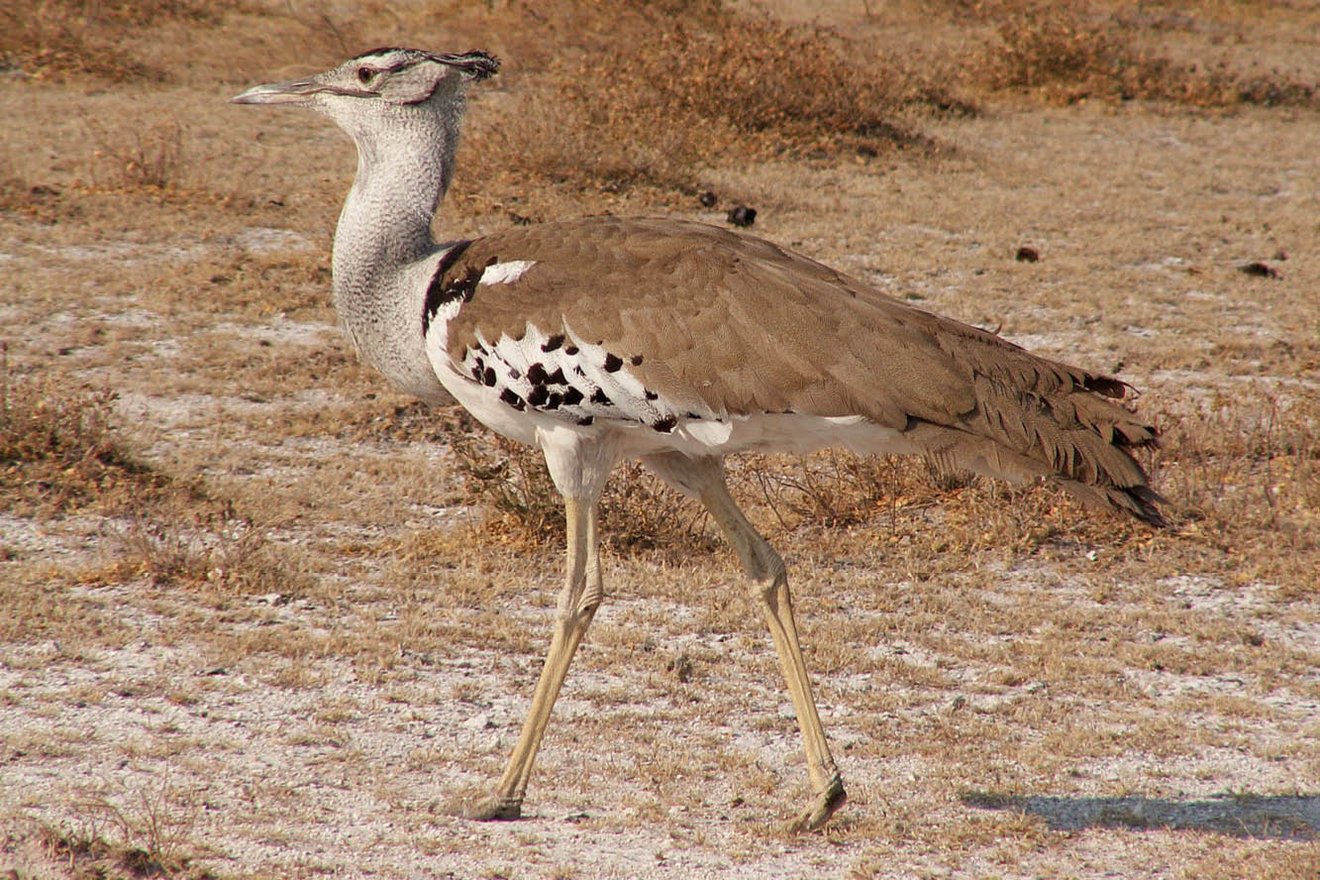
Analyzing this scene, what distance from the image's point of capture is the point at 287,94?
417 cm

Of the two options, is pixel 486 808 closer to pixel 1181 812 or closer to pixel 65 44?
pixel 1181 812

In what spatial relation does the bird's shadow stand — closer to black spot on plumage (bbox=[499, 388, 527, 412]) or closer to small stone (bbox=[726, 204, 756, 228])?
black spot on plumage (bbox=[499, 388, 527, 412])

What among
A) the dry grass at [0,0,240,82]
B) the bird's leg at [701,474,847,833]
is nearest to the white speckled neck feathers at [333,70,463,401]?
the bird's leg at [701,474,847,833]

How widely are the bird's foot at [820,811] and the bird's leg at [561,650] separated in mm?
707

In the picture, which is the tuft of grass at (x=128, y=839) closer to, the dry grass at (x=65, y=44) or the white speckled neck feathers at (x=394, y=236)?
the white speckled neck feathers at (x=394, y=236)

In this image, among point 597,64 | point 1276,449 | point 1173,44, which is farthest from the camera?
point 1173,44

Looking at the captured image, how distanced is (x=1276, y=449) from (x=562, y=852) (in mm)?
4075

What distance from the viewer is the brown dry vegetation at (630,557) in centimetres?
387

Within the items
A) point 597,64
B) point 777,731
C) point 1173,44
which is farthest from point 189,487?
point 1173,44

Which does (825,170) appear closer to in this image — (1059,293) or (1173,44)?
(1059,293)

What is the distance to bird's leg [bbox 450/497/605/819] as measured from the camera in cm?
384

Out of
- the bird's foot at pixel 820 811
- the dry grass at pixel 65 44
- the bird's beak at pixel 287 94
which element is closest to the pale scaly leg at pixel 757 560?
the bird's foot at pixel 820 811

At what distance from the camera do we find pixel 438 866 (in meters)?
3.58

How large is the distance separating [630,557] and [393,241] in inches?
80.5
